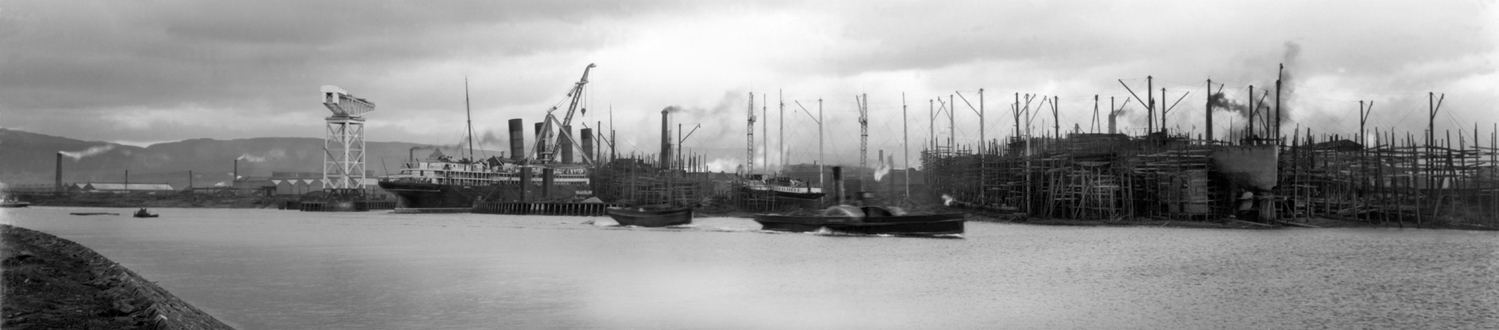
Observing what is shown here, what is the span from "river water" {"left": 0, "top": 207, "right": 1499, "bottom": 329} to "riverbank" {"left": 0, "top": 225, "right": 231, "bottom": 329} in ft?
4.93

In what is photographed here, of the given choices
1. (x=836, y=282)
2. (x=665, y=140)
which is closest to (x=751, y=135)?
(x=665, y=140)

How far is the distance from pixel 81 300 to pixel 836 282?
1649cm

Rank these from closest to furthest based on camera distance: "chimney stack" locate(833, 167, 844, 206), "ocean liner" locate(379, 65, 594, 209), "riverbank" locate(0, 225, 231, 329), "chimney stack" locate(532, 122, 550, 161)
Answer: "riverbank" locate(0, 225, 231, 329)
"chimney stack" locate(833, 167, 844, 206)
"ocean liner" locate(379, 65, 594, 209)
"chimney stack" locate(532, 122, 550, 161)

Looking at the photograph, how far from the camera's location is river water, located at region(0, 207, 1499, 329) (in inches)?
767

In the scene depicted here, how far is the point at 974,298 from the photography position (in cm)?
2327

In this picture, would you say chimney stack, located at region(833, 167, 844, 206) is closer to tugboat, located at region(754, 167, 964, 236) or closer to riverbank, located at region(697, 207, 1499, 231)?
tugboat, located at region(754, 167, 964, 236)

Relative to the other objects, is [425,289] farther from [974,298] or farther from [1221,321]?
[1221,321]

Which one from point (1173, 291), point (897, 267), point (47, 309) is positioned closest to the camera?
point (47, 309)

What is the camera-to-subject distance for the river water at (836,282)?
767 inches

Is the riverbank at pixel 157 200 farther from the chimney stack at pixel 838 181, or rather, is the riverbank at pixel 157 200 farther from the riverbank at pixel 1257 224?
the riverbank at pixel 1257 224

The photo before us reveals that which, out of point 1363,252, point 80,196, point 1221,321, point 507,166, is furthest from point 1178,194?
point 80,196

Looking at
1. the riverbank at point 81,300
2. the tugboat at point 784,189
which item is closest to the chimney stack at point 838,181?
the riverbank at point 81,300

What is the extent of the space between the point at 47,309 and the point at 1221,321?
2055cm

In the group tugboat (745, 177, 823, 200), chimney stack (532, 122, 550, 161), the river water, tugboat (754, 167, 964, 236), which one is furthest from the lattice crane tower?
tugboat (754, 167, 964, 236)
